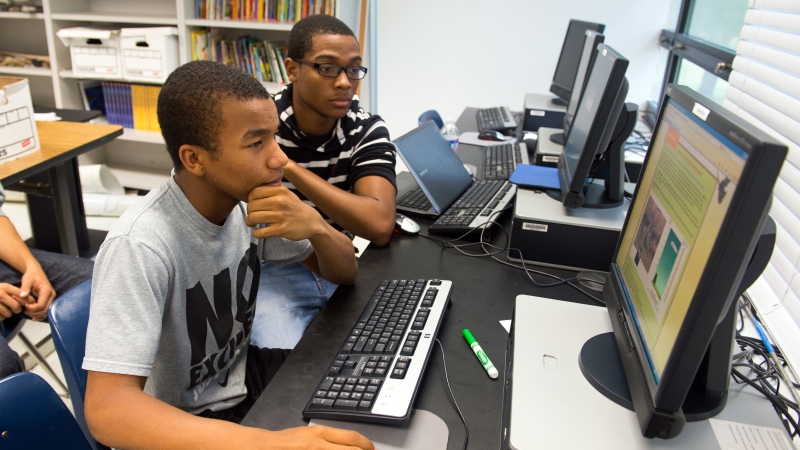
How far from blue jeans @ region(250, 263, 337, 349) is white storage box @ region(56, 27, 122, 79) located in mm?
2541

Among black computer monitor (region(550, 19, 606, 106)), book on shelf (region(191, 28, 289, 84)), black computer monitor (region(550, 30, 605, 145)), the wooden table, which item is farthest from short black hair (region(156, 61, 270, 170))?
book on shelf (region(191, 28, 289, 84))

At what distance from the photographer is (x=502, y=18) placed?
3.44m

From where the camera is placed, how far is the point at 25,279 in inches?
60.3

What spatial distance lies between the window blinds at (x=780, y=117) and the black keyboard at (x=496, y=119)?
1.37 m

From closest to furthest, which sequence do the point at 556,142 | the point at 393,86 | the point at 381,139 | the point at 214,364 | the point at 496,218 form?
the point at 214,364 → the point at 496,218 → the point at 381,139 → the point at 556,142 → the point at 393,86

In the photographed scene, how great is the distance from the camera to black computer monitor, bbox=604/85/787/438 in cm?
51

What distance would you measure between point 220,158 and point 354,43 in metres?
0.80

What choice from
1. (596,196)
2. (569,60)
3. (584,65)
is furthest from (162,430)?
(569,60)

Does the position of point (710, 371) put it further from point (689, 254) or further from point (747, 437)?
point (689, 254)

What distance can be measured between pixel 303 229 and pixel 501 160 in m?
1.21

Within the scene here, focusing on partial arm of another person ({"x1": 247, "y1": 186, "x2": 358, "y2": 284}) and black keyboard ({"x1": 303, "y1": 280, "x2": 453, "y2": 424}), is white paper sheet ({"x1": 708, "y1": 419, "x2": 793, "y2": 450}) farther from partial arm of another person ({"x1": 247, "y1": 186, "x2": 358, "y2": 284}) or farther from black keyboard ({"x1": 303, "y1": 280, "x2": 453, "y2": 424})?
partial arm of another person ({"x1": 247, "y1": 186, "x2": 358, "y2": 284})

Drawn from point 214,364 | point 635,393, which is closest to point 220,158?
point 214,364

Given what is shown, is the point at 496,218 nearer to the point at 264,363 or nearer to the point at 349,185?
the point at 349,185

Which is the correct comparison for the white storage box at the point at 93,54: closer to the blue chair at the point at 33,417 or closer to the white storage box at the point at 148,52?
the white storage box at the point at 148,52
